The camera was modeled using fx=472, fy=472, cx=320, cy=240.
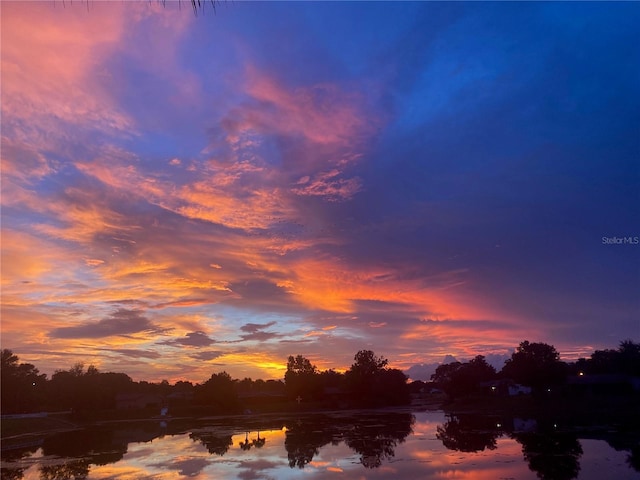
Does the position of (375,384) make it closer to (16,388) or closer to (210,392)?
(210,392)

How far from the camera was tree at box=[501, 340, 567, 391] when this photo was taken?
76188 mm

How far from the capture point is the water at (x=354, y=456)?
24500mm

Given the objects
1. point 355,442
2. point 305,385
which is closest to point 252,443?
point 355,442

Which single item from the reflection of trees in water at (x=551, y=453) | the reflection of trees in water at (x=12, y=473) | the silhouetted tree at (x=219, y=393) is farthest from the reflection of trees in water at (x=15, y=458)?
the silhouetted tree at (x=219, y=393)

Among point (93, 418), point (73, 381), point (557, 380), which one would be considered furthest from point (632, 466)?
point (73, 381)

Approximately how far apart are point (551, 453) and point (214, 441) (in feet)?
91.5

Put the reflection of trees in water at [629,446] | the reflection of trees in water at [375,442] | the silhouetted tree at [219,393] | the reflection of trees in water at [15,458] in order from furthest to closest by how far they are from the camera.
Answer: the silhouetted tree at [219,393] → the reflection of trees in water at [375,442] → the reflection of trees in water at [15,458] → the reflection of trees in water at [629,446]

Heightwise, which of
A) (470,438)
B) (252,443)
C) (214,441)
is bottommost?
(470,438)

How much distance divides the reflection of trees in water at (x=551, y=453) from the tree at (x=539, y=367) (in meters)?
41.2

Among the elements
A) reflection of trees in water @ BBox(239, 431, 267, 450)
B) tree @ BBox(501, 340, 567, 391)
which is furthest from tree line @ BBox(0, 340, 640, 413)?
reflection of trees in water @ BBox(239, 431, 267, 450)

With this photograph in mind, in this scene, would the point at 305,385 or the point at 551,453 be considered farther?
the point at 305,385

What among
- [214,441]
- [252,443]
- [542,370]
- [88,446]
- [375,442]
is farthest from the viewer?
[542,370]

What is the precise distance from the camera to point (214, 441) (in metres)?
42.5

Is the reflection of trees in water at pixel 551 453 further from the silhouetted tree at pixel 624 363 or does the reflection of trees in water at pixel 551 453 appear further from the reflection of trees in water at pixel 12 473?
the silhouetted tree at pixel 624 363
